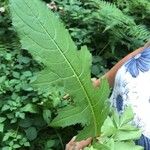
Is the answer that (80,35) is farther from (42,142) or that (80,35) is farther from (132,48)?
(42,142)

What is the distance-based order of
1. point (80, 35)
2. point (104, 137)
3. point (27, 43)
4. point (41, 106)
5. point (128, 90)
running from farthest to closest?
point (80, 35)
point (41, 106)
point (128, 90)
point (104, 137)
point (27, 43)

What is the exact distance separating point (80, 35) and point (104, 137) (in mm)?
1841

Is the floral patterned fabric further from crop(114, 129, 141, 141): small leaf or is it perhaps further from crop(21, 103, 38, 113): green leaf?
crop(21, 103, 38, 113): green leaf

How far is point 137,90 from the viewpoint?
4.66 ft

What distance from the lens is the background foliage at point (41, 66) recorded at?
2.11m

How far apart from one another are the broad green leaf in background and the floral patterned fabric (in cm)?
43

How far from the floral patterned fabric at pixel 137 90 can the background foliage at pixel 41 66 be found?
30 centimetres

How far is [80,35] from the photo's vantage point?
2.69m

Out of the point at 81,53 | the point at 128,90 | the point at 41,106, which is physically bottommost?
the point at 41,106

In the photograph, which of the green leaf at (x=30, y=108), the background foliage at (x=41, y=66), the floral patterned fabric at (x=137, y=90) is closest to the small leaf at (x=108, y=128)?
the floral patterned fabric at (x=137, y=90)

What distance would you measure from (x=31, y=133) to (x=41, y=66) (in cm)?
36

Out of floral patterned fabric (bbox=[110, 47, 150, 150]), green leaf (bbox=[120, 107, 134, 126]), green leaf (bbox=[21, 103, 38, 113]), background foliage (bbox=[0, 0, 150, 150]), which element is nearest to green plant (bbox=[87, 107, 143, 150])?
green leaf (bbox=[120, 107, 134, 126])

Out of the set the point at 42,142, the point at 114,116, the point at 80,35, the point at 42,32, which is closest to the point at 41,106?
the point at 42,142

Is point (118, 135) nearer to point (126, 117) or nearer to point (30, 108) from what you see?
point (126, 117)
